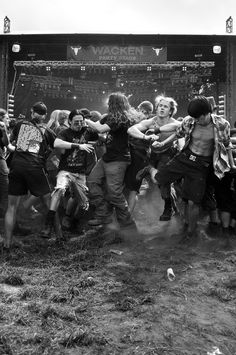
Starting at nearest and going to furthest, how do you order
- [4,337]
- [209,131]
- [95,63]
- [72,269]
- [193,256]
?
[4,337] → [72,269] → [193,256] → [209,131] → [95,63]

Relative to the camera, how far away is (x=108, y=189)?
5.47 meters

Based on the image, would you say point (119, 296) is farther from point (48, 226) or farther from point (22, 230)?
point (22, 230)

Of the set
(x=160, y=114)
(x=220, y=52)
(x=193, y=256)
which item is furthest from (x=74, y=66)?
(x=193, y=256)

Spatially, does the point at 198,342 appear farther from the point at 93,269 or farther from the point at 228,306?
the point at 93,269

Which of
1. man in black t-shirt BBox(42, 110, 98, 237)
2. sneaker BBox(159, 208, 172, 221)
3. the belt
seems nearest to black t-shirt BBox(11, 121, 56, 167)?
man in black t-shirt BBox(42, 110, 98, 237)

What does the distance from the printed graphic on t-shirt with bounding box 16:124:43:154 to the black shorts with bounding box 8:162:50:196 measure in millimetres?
238

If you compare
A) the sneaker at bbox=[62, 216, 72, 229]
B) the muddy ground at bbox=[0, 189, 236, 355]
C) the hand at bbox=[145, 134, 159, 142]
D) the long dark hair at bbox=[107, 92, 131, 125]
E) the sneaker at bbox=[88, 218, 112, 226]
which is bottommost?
the muddy ground at bbox=[0, 189, 236, 355]

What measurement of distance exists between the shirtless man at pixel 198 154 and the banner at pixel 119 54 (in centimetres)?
1434

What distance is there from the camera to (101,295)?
139 inches

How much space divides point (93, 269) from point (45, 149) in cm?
188

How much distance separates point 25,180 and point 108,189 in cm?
112

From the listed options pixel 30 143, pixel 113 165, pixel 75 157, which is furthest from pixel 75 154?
pixel 30 143

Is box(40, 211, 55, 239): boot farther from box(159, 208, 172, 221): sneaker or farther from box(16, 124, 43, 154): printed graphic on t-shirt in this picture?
box(159, 208, 172, 221): sneaker

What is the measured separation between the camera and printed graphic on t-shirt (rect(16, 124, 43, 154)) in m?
5.16
